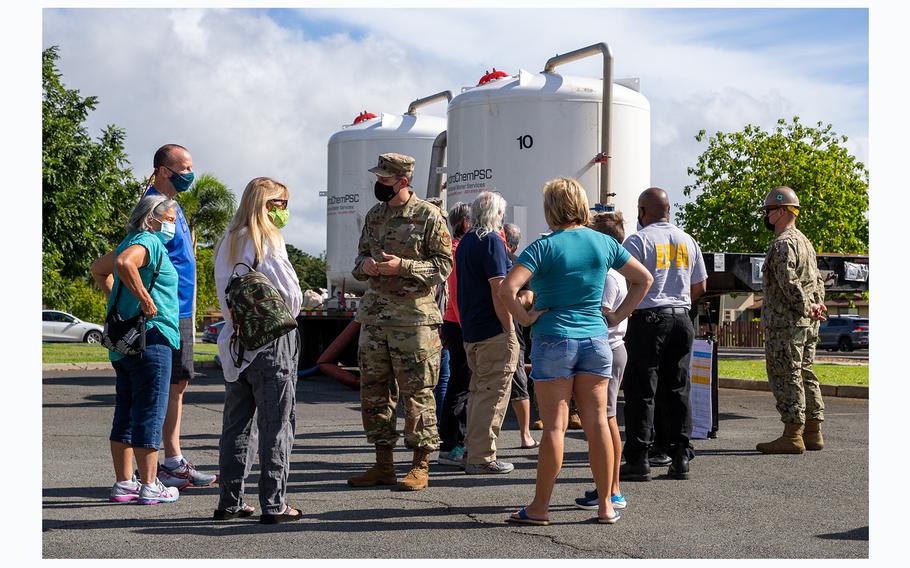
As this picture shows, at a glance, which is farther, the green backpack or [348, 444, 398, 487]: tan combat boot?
[348, 444, 398, 487]: tan combat boot

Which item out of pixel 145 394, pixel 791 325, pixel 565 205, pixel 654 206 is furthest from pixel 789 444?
pixel 145 394

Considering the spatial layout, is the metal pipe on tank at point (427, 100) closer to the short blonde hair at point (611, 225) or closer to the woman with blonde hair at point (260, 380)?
the short blonde hair at point (611, 225)

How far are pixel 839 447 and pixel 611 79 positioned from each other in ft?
16.7

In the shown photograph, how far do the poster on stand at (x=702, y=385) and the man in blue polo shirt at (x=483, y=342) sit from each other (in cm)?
216

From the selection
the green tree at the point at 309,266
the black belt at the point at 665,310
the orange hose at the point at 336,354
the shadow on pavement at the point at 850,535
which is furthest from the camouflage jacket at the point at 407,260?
the green tree at the point at 309,266

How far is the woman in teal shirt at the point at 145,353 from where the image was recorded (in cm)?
584

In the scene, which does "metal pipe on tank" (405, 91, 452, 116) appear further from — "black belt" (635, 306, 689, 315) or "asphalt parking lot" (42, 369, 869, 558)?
"black belt" (635, 306, 689, 315)

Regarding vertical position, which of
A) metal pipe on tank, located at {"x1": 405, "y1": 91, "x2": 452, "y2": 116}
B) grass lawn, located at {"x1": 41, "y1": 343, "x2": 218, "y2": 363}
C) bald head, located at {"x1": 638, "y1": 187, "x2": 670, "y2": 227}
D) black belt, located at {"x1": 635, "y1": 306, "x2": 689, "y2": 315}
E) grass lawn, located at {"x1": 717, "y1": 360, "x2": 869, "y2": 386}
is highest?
metal pipe on tank, located at {"x1": 405, "y1": 91, "x2": 452, "y2": 116}

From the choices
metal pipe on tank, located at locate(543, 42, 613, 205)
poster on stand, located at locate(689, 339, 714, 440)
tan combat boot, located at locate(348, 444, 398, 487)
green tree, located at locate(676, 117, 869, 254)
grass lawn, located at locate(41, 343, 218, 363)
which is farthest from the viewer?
green tree, located at locate(676, 117, 869, 254)

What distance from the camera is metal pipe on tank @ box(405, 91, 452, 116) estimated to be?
16781 mm

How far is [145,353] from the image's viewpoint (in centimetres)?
586

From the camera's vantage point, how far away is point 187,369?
6453 mm

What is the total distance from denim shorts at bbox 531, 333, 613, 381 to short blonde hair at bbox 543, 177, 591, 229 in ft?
1.97

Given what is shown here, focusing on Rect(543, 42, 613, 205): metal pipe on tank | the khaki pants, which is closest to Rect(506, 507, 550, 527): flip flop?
the khaki pants
